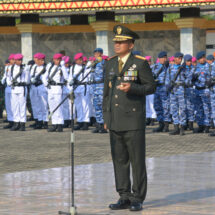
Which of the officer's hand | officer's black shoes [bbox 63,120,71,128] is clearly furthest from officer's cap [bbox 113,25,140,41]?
officer's black shoes [bbox 63,120,71,128]

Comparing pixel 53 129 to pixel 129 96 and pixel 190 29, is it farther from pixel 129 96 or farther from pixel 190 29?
pixel 129 96

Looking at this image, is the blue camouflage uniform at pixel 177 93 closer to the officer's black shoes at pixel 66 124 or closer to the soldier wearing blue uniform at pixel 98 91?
the soldier wearing blue uniform at pixel 98 91

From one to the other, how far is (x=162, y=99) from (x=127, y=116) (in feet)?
31.8

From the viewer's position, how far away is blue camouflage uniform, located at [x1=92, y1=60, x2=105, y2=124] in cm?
1717

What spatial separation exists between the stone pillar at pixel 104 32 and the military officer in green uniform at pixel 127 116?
1783cm

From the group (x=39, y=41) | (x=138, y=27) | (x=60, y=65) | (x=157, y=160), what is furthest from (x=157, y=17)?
(x=157, y=160)

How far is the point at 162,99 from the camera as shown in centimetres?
1759

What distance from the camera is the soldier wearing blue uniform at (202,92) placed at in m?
16.6

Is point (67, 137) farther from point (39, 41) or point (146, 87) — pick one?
point (39, 41)

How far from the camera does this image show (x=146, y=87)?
7.88m

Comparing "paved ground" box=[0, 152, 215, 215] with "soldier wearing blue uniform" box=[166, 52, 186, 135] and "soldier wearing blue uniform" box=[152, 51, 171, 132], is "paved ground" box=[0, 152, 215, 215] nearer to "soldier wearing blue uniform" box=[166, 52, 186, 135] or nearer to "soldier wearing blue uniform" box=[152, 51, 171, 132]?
"soldier wearing blue uniform" box=[166, 52, 186, 135]

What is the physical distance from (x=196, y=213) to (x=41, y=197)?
201 centimetres

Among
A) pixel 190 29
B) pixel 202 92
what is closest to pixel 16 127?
pixel 202 92

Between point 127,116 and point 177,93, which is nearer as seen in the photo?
point 127,116
